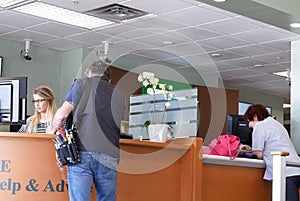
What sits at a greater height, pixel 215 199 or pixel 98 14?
pixel 98 14

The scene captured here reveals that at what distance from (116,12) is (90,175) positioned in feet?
12.3

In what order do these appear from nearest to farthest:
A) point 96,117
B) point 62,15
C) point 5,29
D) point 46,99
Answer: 1. point 96,117
2. point 46,99
3. point 62,15
4. point 5,29

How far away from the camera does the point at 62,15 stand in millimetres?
7965

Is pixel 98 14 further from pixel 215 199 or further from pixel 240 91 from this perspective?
pixel 240 91

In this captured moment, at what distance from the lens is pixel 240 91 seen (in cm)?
1336

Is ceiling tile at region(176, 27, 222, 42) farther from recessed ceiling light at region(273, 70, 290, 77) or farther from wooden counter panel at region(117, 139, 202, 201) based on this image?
wooden counter panel at region(117, 139, 202, 201)

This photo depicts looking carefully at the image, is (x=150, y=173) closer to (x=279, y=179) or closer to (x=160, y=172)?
(x=160, y=172)

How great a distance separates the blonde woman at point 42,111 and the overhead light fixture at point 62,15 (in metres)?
2.11

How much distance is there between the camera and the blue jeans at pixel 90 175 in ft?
14.0

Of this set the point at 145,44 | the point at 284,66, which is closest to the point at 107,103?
the point at 145,44

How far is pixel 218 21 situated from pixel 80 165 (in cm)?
417

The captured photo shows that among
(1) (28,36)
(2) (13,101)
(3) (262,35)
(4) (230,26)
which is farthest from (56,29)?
(2) (13,101)

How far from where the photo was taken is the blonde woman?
566 centimetres

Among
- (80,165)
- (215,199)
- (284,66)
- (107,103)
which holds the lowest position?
(215,199)
